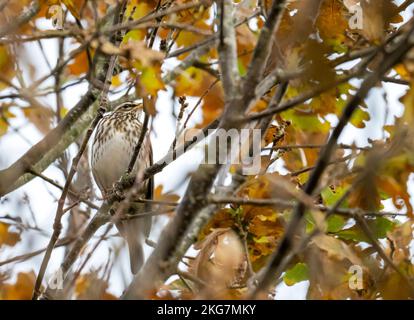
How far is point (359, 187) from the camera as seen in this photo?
3074 millimetres

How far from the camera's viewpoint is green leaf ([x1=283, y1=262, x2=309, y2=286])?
4727 millimetres

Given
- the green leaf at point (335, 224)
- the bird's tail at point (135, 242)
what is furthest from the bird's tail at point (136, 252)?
the green leaf at point (335, 224)

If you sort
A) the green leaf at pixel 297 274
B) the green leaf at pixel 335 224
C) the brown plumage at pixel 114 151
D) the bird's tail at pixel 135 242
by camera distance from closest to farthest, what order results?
the green leaf at pixel 335 224 → the green leaf at pixel 297 274 → the bird's tail at pixel 135 242 → the brown plumage at pixel 114 151

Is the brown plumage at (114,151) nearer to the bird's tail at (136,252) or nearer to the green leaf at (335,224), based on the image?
the bird's tail at (136,252)

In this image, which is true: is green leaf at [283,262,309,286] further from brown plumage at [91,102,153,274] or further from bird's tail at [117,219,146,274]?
brown plumage at [91,102,153,274]

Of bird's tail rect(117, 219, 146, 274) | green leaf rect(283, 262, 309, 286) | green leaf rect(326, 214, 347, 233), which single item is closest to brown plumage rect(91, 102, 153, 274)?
bird's tail rect(117, 219, 146, 274)

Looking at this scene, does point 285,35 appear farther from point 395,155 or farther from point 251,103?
point 395,155

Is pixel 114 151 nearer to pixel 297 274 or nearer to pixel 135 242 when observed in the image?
pixel 135 242

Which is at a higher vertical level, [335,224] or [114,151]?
[114,151]

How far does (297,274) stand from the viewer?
186 inches

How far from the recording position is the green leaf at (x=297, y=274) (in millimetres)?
4727

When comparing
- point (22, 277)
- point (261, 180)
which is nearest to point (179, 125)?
point (261, 180)

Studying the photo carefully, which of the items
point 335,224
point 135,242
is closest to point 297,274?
point 335,224

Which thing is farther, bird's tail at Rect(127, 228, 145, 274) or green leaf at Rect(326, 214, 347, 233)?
bird's tail at Rect(127, 228, 145, 274)
